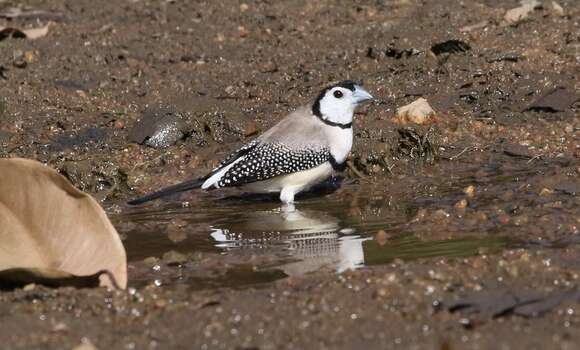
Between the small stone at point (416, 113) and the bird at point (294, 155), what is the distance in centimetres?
66

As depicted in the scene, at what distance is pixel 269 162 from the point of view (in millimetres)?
8680

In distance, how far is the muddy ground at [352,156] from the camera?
4996 mm

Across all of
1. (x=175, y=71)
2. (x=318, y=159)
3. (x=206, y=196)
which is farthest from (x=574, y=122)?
(x=175, y=71)

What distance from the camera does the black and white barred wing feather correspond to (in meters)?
8.55

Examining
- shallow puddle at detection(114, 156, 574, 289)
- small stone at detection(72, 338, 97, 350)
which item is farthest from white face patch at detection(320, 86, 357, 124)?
small stone at detection(72, 338, 97, 350)

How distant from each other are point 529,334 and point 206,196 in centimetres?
457

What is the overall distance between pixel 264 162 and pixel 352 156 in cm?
85

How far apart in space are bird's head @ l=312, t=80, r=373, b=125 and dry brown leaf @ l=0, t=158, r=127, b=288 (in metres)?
3.54

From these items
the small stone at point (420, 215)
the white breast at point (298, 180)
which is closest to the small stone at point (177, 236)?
the white breast at point (298, 180)

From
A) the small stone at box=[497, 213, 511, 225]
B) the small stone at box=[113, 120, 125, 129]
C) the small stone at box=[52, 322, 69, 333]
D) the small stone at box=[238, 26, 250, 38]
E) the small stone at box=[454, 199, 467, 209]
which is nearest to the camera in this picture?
the small stone at box=[52, 322, 69, 333]

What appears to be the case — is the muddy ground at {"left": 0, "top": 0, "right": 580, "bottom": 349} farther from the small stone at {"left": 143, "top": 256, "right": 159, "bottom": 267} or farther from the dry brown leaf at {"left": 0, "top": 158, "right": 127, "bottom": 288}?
the dry brown leaf at {"left": 0, "top": 158, "right": 127, "bottom": 288}

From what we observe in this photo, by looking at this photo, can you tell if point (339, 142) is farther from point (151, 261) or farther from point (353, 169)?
point (151, 261)

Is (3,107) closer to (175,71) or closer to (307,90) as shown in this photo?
(175,71)

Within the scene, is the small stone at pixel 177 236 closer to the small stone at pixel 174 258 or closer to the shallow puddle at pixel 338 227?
the shallow puddle at pixel 338 227
